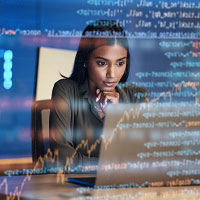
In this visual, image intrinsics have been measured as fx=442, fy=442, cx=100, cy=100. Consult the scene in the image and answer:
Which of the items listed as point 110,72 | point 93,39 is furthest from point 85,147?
point 93,39

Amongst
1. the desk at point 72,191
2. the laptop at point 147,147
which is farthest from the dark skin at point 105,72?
the desk at point 72,191

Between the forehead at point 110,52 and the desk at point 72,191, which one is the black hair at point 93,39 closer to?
the forehead at point 110,52

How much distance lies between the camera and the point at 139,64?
1830 millimetres

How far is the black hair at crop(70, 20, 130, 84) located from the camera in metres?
1.77

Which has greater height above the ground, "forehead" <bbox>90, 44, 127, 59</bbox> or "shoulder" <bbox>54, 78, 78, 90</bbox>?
"forehead" <bbox>90, 44, 127, 59</bbox>

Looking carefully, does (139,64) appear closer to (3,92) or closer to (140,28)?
(140,28)

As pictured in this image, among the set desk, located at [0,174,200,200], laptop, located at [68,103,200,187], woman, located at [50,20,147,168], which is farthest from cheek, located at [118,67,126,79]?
desk, located at [0,174,200,200]

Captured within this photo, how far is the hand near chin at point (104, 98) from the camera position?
1825 millimetres

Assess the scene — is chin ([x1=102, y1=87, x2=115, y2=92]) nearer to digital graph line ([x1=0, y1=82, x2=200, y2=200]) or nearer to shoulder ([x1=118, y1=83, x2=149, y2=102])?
shoulder ([x1=118, y1=83, x2=149, y2=102])

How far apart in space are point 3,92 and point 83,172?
436 millimetres

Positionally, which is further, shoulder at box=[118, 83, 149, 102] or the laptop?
shoulder at box=[118, 83, 149, 102]

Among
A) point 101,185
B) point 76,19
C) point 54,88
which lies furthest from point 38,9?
point 101,185

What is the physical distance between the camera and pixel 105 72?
5.94ft

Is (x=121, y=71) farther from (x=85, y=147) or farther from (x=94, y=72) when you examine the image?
(x=85, y=147)
